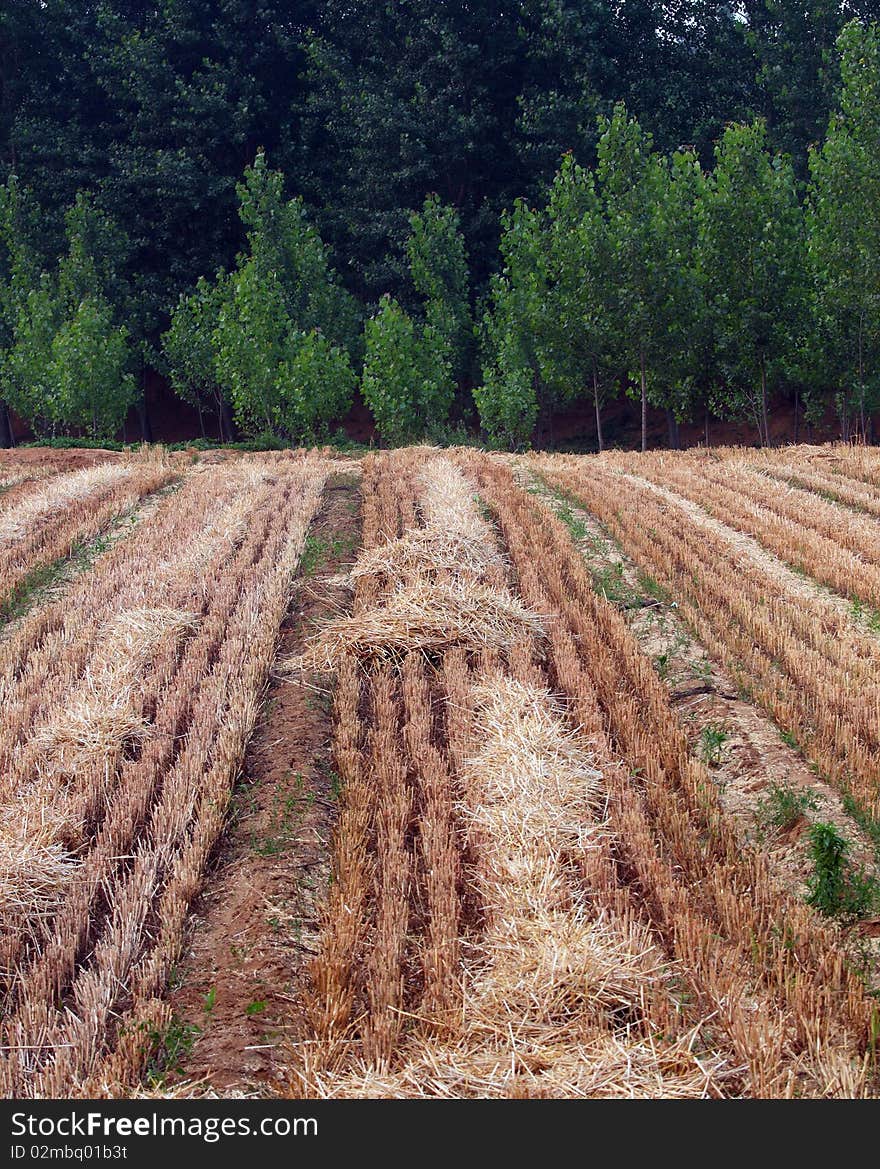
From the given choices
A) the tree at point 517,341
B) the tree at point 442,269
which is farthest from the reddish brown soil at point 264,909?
the tree at point 442,269

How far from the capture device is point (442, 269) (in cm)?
2920

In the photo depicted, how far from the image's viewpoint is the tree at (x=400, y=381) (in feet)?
82.6

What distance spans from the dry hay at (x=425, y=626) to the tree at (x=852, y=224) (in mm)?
16745

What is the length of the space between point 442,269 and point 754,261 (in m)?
9.77

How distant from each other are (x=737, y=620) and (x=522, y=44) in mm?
29149

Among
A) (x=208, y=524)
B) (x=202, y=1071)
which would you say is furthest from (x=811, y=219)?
(x=202, y=1071)

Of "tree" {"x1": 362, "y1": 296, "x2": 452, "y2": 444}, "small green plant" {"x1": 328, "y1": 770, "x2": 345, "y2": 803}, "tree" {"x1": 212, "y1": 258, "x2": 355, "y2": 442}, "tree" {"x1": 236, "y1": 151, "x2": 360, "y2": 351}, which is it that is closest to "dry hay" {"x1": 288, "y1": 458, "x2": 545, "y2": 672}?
"small green plant" {"x1": 328, "y1": 770, "x2": 345, "y2": 803}

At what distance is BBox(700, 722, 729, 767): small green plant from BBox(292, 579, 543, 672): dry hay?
1.84 metres

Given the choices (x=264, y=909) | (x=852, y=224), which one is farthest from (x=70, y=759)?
(x=852, y=224)

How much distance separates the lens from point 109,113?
114 feet

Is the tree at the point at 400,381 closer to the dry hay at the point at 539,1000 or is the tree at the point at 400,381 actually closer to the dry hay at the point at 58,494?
the dry hay at the point at 58,494

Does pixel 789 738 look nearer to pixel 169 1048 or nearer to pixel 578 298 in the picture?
pixel 169 1048

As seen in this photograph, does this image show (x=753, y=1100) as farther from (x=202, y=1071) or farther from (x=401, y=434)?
(x=401, y=434)

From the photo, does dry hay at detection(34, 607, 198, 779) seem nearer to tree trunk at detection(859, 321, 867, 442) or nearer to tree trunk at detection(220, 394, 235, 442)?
tree trunk at detection(859, 321, 867, 442)
